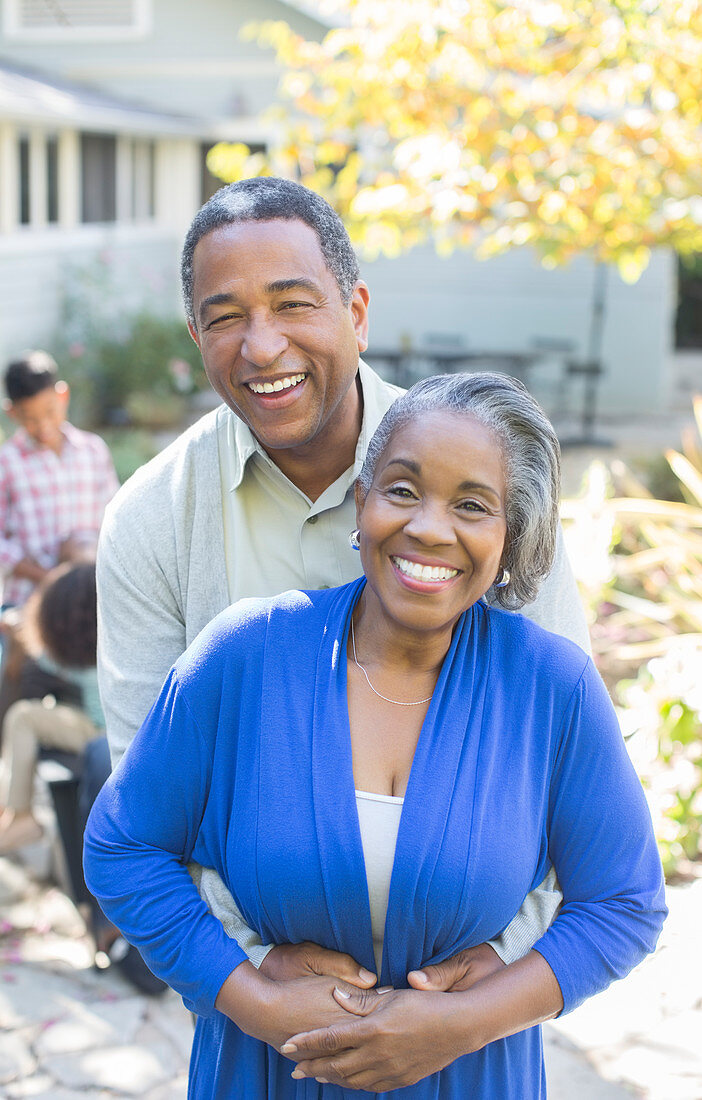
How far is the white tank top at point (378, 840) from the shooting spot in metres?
1.53

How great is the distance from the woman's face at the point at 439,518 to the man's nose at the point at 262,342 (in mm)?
266

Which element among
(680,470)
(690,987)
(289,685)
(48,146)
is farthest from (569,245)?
(48,146)

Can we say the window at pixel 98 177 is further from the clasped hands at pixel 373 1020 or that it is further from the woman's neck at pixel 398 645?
the clasped hands at pixel 373 1020

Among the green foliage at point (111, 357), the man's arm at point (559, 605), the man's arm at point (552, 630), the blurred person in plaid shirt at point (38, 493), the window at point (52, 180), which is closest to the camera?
the man's arm at point (552, 630)

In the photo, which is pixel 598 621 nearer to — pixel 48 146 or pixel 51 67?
pixel 48 146

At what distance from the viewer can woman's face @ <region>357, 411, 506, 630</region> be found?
155cm

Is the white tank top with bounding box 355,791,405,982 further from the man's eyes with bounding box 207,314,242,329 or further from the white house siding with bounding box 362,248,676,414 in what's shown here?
the white house siding with bounding box 362,248,676,414

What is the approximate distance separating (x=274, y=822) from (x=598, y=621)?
16.2 feet

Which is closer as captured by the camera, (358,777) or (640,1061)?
(358,777)

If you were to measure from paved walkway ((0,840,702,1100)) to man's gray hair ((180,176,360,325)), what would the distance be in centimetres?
234

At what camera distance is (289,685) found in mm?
1592

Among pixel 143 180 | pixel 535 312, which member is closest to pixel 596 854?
pixel 535 312

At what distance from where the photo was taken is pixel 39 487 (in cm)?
486

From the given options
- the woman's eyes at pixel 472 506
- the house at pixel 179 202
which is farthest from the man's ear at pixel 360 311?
the house at pixel 179 202
